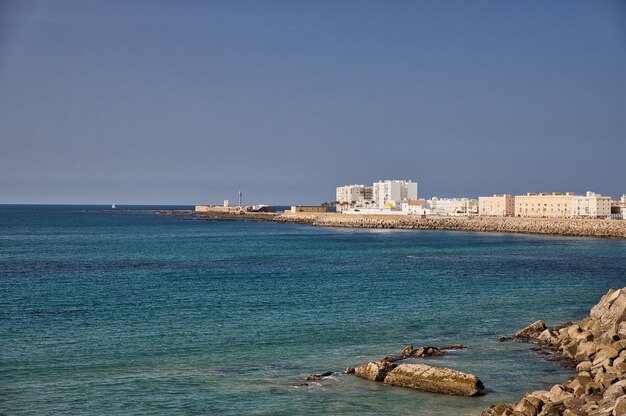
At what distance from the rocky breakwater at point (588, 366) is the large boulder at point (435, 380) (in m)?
1.23

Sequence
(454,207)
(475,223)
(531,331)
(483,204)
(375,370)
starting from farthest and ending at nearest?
(454,207) < (483,204) < (475,223) < (531,331) < (375,370)

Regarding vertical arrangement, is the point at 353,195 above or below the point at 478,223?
above

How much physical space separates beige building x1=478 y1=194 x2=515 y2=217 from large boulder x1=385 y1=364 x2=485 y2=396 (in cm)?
9536

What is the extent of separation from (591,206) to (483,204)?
2185cm

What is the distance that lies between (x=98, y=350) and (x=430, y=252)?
3793 cm

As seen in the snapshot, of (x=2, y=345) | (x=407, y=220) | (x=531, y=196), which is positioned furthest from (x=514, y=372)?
(x=531, y=196)

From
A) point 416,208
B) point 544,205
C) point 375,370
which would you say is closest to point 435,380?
point 375,370

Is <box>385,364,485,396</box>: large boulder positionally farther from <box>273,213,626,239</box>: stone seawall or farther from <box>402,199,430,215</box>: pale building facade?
<box>402,199,430,215</box>: pale building facade

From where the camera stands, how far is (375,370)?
15.6 metres

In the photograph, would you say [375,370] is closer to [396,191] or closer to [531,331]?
[531,331]

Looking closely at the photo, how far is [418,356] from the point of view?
1744 cm

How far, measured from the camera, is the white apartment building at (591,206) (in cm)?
9369

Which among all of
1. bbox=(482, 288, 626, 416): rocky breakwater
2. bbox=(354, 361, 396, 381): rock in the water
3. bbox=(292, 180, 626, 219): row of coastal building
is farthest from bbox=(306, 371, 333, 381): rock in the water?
bbox=(292, 180, 626, 219): row of coastal building

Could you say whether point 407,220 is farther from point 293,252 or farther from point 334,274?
point 334,274
